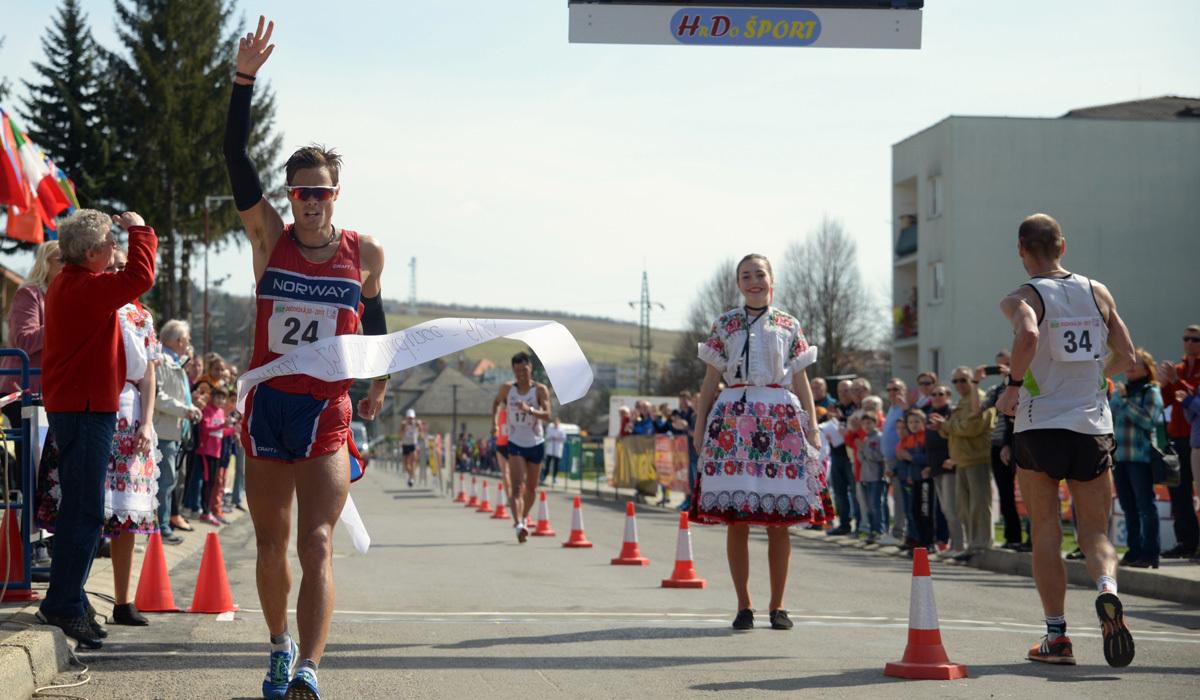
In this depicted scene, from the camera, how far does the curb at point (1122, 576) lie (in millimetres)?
12055

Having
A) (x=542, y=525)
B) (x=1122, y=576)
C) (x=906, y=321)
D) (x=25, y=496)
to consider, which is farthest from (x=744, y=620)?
(x=906, y=321)

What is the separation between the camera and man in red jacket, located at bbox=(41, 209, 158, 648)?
729cm

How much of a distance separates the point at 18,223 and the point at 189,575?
359 inches

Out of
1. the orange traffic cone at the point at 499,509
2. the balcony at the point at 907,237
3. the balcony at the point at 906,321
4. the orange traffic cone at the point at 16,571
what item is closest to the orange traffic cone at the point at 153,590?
the orange traffic cone at the point at 16,571

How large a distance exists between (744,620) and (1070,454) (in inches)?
88.0

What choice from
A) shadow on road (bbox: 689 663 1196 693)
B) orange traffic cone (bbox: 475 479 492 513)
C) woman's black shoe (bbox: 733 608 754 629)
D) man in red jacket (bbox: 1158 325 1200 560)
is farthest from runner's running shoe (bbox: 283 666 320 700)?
orange traffic cone (bbox: 475 479 492 513)

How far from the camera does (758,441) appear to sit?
8.95m

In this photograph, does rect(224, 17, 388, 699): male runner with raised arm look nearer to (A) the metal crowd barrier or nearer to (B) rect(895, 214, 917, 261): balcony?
(A) the metal crowd barrier

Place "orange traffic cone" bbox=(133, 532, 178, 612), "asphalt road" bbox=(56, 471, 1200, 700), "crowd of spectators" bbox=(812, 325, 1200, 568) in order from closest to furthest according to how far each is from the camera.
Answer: "asphalt road" bbox=(56, 471, 1200, 700), "orange traffic cone" bbox=(133, 532, 178, 612), "crowd of spectators" bbox=(812, 325, 1200, 568)

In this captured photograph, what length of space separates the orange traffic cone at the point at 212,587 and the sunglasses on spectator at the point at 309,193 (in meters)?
3.69

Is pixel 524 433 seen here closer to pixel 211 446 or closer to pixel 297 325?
pixel 211 446

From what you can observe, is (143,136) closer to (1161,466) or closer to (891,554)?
(891,554)

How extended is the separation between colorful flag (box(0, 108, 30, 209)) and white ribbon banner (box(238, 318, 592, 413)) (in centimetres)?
1329

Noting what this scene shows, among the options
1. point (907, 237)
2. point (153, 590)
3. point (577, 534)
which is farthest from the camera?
point (907, 237)
